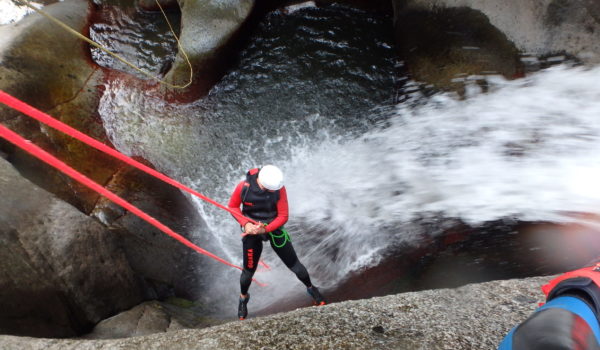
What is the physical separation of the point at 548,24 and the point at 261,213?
3.99 m

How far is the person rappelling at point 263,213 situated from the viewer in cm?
322

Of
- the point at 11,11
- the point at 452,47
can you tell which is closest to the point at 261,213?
the point at 452,47

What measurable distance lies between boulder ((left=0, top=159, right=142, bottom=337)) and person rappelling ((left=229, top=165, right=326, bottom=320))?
1.39 metres

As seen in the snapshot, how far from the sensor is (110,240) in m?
3.62

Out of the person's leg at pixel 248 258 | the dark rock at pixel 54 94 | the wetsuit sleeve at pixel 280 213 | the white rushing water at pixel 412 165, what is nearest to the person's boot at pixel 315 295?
the white rushing water at pixel 412 165

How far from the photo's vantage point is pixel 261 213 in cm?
344

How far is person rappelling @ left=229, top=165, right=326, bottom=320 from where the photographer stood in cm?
322

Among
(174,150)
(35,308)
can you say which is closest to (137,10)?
(174,150)

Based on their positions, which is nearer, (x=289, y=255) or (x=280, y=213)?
(x=280, y=213)

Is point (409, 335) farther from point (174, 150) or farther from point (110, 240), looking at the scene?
point (174, 150)

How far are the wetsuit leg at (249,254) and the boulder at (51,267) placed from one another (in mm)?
1249

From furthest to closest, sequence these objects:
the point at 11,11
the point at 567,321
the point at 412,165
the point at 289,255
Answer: the point at 11,11 → the point at 412,165 → the point at 289,255 → the point at 567,321

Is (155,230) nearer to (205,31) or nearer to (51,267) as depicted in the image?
(51,267)

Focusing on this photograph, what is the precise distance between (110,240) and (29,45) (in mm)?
3389
